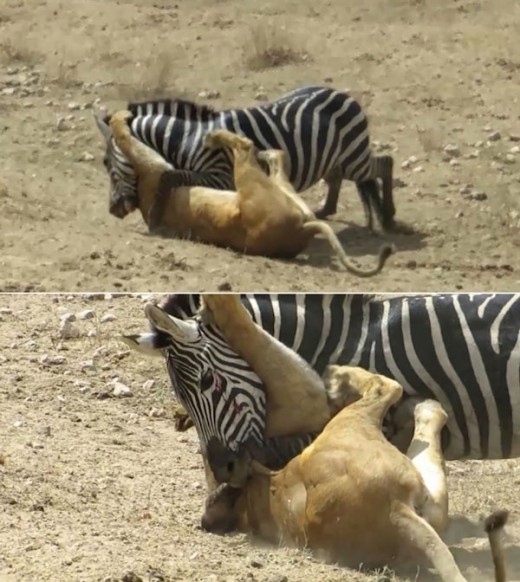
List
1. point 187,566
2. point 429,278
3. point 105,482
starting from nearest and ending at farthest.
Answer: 1. point 429,278
2. point 187,566
3. point 105,482

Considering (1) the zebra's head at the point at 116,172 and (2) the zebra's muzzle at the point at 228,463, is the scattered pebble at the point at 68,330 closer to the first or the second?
(2) the zebra's muzzle at the point at 228,463

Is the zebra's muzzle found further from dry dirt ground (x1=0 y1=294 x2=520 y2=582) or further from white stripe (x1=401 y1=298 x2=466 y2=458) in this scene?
white stripe (x1=401 y1=298 x2=466 y2=458)

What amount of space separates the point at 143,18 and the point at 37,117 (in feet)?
1.04

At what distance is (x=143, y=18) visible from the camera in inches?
129

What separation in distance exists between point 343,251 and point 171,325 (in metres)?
0.61

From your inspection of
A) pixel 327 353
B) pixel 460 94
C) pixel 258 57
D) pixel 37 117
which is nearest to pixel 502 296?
pixel 327 353

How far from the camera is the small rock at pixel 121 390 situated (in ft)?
17.4

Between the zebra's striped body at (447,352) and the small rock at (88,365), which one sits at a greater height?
the zebra's striped body at (447,352)

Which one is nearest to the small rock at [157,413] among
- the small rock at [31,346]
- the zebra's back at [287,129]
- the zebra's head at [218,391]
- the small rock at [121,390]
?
the small rock at [121,390]

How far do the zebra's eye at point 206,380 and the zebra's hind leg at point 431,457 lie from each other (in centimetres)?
53

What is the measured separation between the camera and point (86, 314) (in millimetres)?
5340

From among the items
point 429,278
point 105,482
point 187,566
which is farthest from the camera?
point 105,482

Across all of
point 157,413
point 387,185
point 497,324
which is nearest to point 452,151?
point 387,185

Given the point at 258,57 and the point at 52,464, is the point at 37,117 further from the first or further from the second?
the point at 52,464
